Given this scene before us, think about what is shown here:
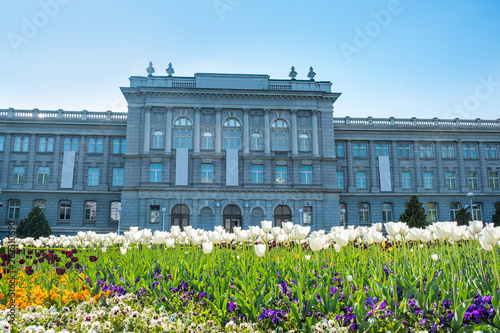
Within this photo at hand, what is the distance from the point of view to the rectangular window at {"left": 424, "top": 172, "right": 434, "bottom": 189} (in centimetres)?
4835

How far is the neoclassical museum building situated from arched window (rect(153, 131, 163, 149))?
105 millimetres

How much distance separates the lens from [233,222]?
133 feet

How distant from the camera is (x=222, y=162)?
136ft

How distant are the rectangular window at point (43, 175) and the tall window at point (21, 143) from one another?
2.98 meters

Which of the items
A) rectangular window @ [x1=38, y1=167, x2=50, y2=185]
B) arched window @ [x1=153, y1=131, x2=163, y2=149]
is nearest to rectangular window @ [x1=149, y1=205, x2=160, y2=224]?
arched window @ [x1=153, y1=131, x2=163, y2=149]

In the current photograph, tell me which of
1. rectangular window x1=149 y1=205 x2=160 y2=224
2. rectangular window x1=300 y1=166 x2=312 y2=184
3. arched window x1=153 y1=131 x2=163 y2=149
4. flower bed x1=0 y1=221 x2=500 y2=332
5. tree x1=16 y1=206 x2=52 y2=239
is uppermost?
arched window x1=153 y1=131 x2=163 y2=149

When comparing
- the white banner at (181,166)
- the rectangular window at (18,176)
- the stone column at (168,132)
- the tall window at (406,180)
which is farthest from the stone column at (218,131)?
the tall window at (406,180)

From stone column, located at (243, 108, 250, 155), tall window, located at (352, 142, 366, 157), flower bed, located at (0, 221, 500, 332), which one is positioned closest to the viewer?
flower bed, located at (0, 221, 500, 332)

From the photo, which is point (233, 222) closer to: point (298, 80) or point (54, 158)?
point (298, 80)

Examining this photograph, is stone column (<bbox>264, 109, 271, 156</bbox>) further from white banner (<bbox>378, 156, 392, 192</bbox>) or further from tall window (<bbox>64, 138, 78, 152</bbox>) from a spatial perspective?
tall window (<bbox>64, 138, 78, 152</bbox>)

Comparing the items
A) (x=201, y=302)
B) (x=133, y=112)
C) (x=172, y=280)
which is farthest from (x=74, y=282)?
(x=133, y=112)

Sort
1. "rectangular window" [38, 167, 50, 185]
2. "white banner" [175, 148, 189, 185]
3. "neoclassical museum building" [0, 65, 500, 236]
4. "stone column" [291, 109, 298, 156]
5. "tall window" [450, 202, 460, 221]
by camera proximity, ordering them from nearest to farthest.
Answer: "white banner" [175, 148, 189, 185], "neoclassical museum building" [0, 65, 500, 236], "stone column" [291, 109, 298, 156], "rectangular window" [38, 167, 50, 185], "tall window" [450, 202, 460, 221]

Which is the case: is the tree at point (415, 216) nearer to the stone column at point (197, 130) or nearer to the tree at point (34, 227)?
the stone column at point (197, 130)

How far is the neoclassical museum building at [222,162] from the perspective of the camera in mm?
40531
